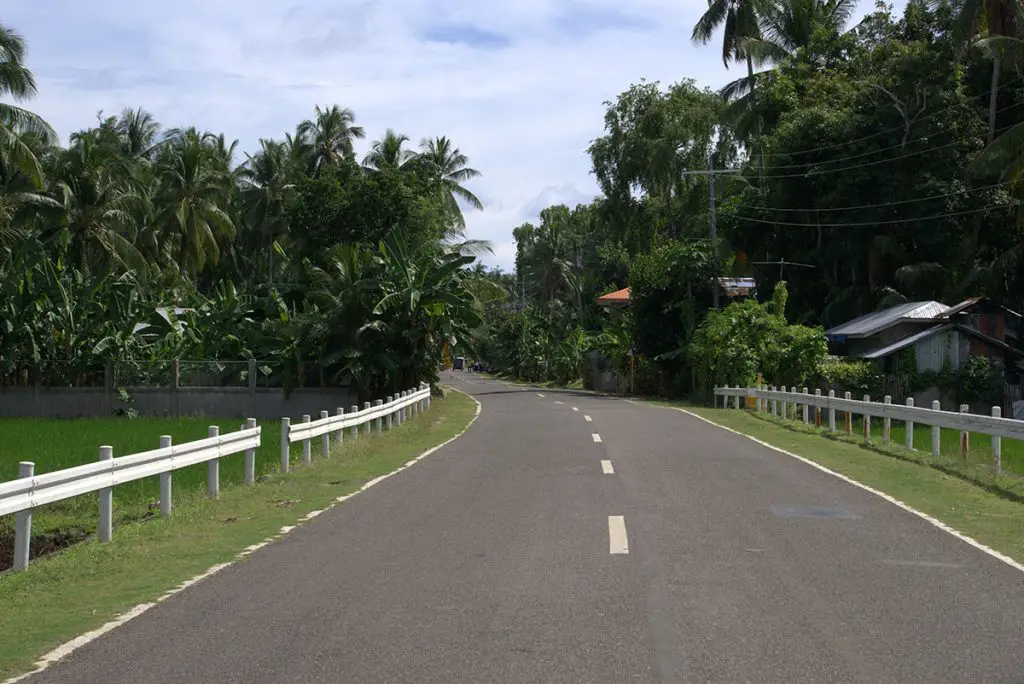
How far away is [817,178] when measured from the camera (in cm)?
5062

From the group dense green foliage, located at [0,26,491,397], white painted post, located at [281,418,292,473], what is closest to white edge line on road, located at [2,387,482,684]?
white painted post, located at [281,418,292,473]

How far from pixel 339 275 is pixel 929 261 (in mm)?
26510

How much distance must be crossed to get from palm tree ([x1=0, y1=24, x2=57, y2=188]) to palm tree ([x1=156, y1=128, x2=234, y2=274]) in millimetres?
19632

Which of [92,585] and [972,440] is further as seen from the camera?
[972,440]

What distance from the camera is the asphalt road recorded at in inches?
249

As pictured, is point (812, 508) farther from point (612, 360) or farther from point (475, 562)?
point (612, 360)

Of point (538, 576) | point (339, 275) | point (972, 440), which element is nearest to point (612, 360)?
point (339, 275)

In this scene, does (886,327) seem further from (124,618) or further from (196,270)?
(196,270)

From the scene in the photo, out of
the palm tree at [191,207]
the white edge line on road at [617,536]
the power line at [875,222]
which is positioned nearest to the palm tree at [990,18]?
the power line at [875,222]

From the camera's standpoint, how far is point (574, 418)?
32.0m

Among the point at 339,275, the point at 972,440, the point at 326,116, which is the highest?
the point at 326,116

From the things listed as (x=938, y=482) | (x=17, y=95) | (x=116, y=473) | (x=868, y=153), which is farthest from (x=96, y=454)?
(x=868, y=153)

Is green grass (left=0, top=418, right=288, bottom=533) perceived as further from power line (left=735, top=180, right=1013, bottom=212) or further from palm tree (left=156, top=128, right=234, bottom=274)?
palm tree (left=156, top=128, right=234, bottom=274)

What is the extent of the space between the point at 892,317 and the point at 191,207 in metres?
38.4
